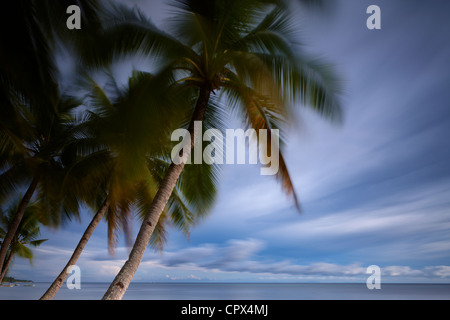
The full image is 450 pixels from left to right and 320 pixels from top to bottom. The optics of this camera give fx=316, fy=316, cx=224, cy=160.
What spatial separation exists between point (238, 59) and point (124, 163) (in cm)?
260

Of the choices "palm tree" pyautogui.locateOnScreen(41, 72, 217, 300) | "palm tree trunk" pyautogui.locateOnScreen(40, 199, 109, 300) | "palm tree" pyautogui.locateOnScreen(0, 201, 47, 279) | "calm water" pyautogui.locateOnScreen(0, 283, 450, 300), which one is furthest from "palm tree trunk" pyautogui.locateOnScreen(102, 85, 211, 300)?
"calm water" pyautogui.locateOnScreen(0, 283, 450, 300)

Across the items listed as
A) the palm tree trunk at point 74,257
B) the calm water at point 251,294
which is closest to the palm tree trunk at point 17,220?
the palm tree trunk at point 74,257

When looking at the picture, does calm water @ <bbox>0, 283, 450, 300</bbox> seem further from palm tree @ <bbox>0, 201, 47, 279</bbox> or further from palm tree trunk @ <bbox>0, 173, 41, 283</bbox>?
palm tree trunk @ <bbox>0, 173, 41, 283</bbox>

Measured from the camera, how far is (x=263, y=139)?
597 cm

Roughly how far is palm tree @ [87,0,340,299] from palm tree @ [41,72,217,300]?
616 millimetres

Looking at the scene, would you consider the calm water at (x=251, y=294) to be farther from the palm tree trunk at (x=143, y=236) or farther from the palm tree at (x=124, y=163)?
the palm tree trunk at (x=143, y=236)

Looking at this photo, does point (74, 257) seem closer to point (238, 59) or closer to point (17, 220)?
point (17, 220)

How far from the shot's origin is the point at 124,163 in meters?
5.36

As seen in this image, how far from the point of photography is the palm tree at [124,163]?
5.17 meters

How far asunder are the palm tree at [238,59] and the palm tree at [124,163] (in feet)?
2.02

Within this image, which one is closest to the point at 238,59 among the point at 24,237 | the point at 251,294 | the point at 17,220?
the point at 17,220

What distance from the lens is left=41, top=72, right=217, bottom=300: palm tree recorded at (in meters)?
5.17

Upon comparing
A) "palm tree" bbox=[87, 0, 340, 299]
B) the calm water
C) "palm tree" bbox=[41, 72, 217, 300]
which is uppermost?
"palm tree" bbox=[87, 0, 340, 299]

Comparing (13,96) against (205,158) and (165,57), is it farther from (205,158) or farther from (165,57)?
(205,158)
